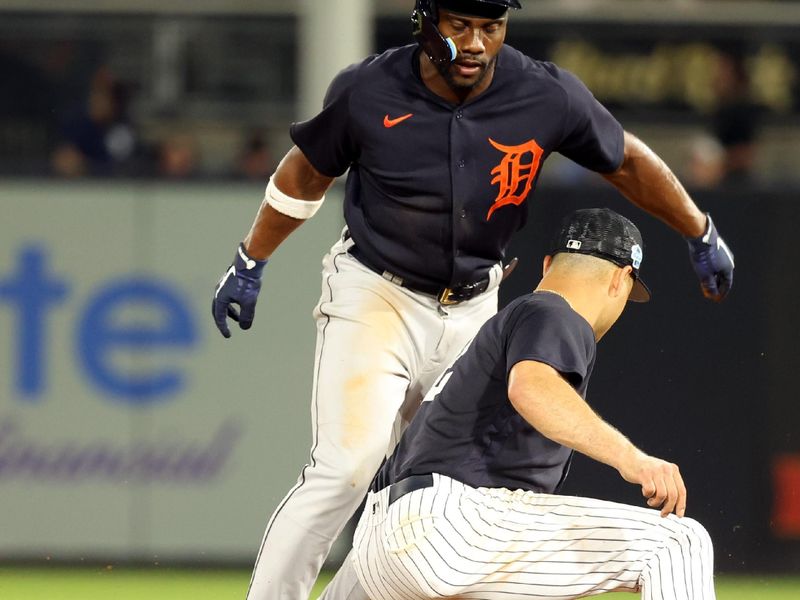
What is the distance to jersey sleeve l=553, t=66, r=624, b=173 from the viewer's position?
490 centimetres

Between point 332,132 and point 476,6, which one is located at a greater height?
point 476,6

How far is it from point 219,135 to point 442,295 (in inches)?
270

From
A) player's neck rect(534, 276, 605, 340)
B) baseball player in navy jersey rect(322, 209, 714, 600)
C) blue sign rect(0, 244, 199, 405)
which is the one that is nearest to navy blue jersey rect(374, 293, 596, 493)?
baseball player in navy jersey rect(322, 209, 714, 600)

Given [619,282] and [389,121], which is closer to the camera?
[619,282]

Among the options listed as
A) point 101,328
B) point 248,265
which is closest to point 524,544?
point 248,265

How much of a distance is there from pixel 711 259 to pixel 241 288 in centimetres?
170

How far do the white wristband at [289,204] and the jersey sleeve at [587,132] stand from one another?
863mm

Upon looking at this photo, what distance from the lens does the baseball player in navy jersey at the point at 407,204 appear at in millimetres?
4688

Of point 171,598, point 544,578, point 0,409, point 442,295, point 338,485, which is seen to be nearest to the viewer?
point 544,578

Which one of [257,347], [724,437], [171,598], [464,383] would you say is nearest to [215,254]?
[257,347]

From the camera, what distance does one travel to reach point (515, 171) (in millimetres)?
4863

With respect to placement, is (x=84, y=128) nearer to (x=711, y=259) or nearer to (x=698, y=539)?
(x=711, y=259)

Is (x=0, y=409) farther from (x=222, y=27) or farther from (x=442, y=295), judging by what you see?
(x=222, y=27)

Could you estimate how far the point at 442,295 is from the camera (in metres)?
5.00
